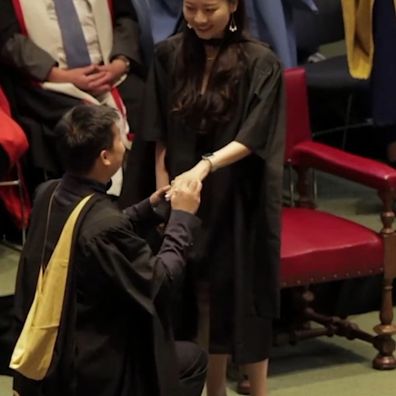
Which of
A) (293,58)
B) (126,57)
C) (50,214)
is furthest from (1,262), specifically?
(50,214)

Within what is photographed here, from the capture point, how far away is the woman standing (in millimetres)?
3098

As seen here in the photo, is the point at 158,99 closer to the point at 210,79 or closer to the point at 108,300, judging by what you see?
the point at 210,79

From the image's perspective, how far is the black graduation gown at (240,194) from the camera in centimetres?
312

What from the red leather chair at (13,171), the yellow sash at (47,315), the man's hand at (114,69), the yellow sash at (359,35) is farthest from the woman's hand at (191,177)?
the yellow sash at (359,35)

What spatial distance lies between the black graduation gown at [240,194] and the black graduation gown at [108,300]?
349 mm

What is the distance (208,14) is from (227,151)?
323mm

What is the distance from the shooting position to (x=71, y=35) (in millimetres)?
4559

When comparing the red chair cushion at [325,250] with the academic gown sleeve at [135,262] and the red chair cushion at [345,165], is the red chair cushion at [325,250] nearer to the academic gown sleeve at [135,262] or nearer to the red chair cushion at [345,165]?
the red chair cushion at [345,165]

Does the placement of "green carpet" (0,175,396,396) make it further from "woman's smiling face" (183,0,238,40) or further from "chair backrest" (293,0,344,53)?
"chair backrest" (293,0,344,53)

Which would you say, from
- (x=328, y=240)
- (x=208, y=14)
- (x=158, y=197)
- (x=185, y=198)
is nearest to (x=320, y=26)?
(x=328, y=240)

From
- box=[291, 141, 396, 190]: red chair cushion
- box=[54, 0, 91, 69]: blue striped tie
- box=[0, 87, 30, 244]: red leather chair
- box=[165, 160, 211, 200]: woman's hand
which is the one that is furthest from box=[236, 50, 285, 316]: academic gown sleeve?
box=[54, 0, 91, 69]: blue striped tie

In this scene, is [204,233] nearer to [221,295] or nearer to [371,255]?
[221,295]

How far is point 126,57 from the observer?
4.64m

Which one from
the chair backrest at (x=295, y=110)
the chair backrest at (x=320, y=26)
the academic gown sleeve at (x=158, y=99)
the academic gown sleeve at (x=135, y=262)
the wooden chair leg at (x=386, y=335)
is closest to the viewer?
the academic gown sleeve at (x=135, y=262)
